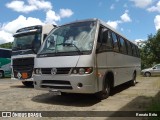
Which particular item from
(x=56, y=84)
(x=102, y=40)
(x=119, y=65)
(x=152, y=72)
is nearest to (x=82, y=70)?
(x=56, y=84)

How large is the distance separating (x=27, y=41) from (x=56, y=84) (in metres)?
6.00

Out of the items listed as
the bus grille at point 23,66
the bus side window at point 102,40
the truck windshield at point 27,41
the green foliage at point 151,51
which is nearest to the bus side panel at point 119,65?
the bus side window at point 102,40

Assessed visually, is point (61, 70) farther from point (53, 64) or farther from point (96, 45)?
point (96, 45)

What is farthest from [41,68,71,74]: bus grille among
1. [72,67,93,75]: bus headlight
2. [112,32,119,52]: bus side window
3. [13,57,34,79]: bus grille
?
[13,57,34,79]: bus grille

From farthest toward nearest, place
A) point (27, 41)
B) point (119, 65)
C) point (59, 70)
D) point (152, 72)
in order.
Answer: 1. point (152, 72)
2. point (27, 41)
3. point (119, 65)
4. point (59, 70)

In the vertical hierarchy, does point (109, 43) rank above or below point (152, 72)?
above

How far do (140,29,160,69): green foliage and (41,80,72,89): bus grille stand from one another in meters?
44.9

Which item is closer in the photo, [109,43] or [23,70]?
[109,43]

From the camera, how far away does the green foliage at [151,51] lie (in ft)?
168

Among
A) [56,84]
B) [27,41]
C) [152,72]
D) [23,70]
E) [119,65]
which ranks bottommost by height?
[152,72]

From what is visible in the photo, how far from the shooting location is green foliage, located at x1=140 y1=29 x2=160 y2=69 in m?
51.3

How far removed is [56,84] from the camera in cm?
870

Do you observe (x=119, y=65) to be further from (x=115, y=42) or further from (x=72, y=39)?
(x=72, y=39)

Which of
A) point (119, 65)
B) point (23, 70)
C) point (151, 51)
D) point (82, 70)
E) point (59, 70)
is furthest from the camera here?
point (151, 51)
